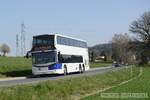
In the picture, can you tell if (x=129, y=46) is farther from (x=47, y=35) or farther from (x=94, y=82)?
(x=94, y=82)

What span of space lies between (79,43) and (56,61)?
1130 cm

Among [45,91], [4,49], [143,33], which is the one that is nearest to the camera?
[45,91]

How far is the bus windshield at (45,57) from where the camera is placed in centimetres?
4412

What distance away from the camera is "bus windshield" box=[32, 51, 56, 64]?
44.1 m

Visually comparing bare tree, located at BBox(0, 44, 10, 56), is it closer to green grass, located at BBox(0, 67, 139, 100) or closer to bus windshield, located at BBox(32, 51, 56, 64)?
bus windshield, located at BBox(32, 51, 56, 64)

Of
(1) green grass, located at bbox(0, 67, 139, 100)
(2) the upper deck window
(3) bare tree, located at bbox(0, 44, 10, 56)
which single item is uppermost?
(3) bare tree, located at bbox(0, 44, 10, 56)

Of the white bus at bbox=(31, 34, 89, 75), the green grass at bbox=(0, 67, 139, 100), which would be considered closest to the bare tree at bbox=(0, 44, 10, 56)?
the white bus at bbox=(31, 34, 89, 75)

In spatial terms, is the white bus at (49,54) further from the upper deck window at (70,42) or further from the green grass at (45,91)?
the green grass at (45,91)

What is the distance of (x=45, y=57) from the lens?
44344 millimetres

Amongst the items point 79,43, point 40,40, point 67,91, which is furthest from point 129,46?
point 67,91

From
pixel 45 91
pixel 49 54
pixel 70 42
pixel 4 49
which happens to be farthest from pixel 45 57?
pixel 4 49

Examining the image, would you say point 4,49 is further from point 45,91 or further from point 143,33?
point 45,91

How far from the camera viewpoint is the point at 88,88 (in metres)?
28.5

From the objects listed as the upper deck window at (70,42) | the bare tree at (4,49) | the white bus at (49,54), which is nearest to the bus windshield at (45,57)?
the white bus at (49,54)
